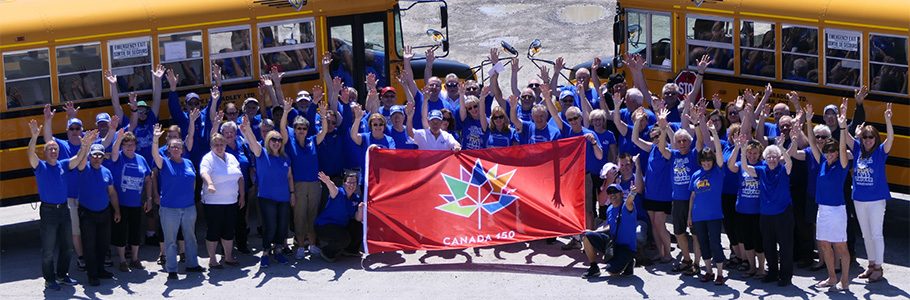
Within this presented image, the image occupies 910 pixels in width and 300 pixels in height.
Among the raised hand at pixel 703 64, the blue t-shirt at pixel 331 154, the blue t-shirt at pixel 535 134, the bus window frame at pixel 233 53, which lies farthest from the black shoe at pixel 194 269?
the raised hand at pixel 703 64

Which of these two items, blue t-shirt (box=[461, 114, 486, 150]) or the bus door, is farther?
the bus door

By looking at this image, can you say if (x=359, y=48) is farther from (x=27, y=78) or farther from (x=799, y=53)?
(x=799, y=53)

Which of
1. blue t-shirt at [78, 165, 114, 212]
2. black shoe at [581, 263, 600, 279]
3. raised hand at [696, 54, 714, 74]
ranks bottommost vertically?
black shoe at [581, 263, 600, 279]

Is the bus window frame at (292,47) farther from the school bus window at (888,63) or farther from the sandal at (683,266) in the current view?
the school bus window at (888,63)

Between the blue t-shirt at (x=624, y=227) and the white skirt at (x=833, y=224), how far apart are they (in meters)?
1.78

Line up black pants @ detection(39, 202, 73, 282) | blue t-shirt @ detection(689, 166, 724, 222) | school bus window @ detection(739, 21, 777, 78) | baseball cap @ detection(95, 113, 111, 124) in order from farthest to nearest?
school bus window @ detection(739, 21, 777, 78) → baseball cap @ detection(95, 113, 111, 124) → black pants @ detection(39, 202, 73, 282) → blue t-shirt @ detection(689, 166, 724, 222)

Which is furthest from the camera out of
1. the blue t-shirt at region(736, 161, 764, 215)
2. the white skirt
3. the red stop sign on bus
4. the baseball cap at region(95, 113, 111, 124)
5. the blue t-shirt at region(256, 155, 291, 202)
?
the red stop sign on bus

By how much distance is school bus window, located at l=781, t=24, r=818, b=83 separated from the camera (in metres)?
17.2

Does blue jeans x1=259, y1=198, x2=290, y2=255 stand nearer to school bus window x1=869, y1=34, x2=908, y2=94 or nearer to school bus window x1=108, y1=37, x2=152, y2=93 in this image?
school bus window x1=108, y1=37, x2=152, y2=93

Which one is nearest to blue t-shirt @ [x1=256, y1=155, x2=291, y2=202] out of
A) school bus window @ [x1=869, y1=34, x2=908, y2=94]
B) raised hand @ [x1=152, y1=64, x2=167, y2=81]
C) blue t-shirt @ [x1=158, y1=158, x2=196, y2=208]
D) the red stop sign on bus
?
blue t-shirt @ [x1=158, y1=158, x2=196, y2=208]

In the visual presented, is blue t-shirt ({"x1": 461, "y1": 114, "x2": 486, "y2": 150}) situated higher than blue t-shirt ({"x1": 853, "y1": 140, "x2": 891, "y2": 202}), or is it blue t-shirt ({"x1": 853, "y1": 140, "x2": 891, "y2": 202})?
blue t-shirt ({"x1": 461, "y1": 114, "x2": 486, "y2": 150})

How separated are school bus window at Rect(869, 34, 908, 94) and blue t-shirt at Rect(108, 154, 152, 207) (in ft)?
24.7

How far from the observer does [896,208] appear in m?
18.3

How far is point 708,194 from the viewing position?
15180mm
